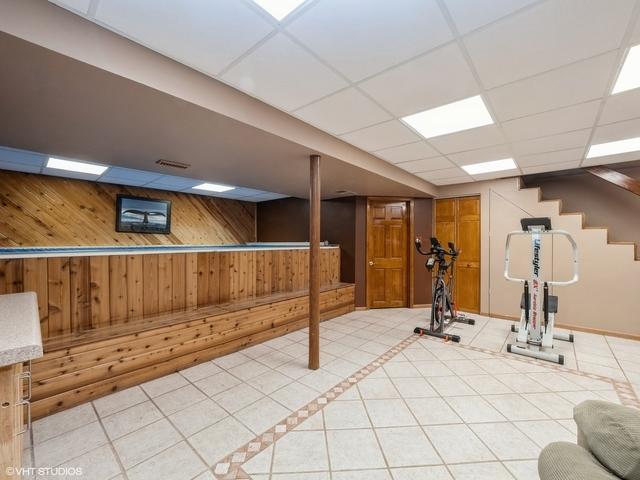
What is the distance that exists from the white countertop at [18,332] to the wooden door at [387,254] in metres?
5.18

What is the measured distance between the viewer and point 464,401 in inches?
99.4

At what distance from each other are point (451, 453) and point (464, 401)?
75 cm

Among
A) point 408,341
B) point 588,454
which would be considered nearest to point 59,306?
point 588,454

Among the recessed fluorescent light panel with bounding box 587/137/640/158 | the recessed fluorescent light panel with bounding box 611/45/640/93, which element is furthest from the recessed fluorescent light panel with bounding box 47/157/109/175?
the recessed fluorescent light panel with bounding box 587/137/640/158

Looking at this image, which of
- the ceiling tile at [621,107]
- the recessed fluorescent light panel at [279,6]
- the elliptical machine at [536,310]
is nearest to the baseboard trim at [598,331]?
the elliptical machine at [536,310]

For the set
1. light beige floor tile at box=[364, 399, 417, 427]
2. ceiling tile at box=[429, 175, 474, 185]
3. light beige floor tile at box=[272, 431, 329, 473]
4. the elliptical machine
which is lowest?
light beige floor tile at box=[364, 399, 417, 427]

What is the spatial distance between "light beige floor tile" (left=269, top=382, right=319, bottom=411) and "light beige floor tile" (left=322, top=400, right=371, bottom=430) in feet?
0.74

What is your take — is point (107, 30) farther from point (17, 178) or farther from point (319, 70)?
point (17, 178)

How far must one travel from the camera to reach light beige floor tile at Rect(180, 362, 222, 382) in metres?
2.95

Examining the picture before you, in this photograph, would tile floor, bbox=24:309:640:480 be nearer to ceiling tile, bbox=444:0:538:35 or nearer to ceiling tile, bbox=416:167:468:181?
→ ceiling tile, bbox=444:0:538:35

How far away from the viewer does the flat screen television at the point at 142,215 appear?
18.7ft

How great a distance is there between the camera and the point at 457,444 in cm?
199

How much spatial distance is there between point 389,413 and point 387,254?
12.9 feet

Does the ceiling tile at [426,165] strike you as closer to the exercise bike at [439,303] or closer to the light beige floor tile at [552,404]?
the exercise bike at [439,303]
